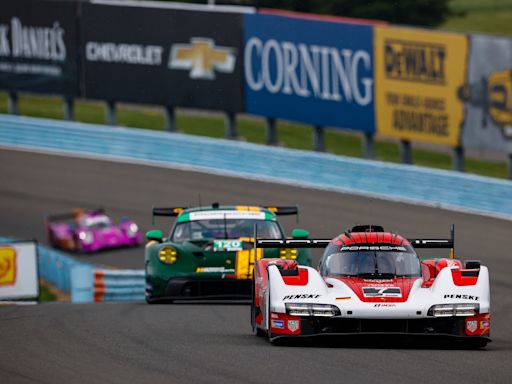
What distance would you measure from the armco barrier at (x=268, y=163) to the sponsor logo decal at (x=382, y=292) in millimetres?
15419

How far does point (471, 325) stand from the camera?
40.7ft

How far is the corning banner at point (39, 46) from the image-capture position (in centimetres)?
3781

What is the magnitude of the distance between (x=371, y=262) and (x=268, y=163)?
768 inches

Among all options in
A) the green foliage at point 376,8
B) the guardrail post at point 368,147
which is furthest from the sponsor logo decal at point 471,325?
the green foliage at point 376,8

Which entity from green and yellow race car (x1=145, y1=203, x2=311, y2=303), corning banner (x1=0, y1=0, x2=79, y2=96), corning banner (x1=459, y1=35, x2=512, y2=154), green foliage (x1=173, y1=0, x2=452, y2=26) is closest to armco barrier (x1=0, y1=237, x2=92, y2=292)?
green and yellow race car (x1=145, y1=203, x2=311, y2=303)

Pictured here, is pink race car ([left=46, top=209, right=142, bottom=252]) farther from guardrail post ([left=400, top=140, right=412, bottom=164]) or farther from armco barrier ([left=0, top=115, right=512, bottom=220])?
guardrail post ([left=400, top=140, right=412, bottom=164])

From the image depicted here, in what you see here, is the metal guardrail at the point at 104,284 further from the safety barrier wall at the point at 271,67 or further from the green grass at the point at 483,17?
the green grass at the point at 483,17

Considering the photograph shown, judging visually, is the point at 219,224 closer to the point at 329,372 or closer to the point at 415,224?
Result: the point at 329,372

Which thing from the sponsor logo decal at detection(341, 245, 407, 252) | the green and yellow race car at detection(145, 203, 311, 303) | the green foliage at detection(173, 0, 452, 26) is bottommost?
the green foliage at detection(173, 0, 452, 26)

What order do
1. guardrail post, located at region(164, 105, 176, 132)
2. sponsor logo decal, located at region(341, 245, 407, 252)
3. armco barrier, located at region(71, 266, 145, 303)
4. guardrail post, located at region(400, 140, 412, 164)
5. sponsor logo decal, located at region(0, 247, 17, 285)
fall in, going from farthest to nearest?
1. guardrail post, located at region(164, 105, 176, 132)
2. guardrail post, located at region(400, 140, 412, 164)
3. armco barrier, located at region(71, 266, 145, 303)
4. sponsor logo decal, located at region(0, 247, 17, 285)
5. sponsor logo decal, located at region(341, 245, 407, 252)

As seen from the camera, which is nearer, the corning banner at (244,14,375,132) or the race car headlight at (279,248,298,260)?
the race car headlight at (279,248,298,260)

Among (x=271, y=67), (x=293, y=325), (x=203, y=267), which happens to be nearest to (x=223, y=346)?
(x=293, y=325)

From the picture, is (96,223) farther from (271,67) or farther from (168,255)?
(168,255)

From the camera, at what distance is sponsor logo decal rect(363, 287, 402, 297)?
1252 cm
